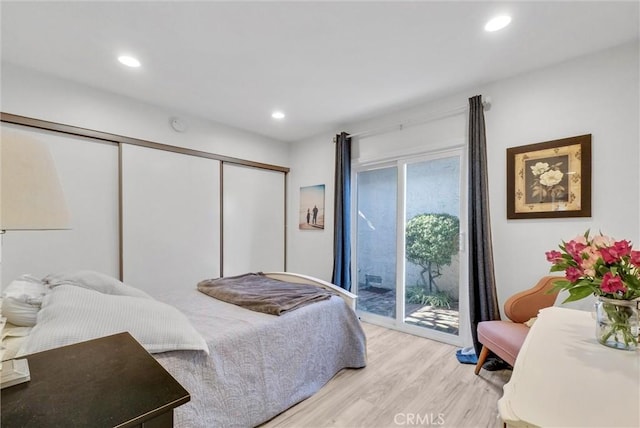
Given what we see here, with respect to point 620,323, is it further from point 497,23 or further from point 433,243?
point 433,243

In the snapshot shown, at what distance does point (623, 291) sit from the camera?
106 centimetres

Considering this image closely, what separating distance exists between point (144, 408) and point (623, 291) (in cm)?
160

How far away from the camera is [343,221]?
364 centimetres

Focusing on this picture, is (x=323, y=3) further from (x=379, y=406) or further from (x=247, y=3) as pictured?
(x=379, y=406)

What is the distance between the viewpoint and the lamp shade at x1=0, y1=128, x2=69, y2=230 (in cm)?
63

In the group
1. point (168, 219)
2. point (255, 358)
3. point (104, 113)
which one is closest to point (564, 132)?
point (255, 358)

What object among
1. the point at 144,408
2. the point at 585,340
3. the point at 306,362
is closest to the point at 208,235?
the point at 306,362

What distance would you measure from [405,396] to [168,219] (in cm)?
290

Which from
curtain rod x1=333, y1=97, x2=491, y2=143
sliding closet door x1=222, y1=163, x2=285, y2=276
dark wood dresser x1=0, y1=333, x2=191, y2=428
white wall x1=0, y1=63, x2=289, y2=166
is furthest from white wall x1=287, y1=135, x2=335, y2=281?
dark wood dresser x1=0, y1=333, x2=191, y2=428

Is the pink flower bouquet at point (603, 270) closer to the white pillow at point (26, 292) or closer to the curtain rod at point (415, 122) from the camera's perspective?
the curtain rod at point (415, 122)

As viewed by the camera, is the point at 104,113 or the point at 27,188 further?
the point at 104,113

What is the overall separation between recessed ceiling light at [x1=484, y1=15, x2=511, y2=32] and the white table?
185 centimetres

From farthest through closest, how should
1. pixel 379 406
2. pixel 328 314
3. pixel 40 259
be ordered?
1. pixel 40 259
2. pixel 328 314
3. pixel 379 406

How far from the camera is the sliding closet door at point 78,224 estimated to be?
242cm
